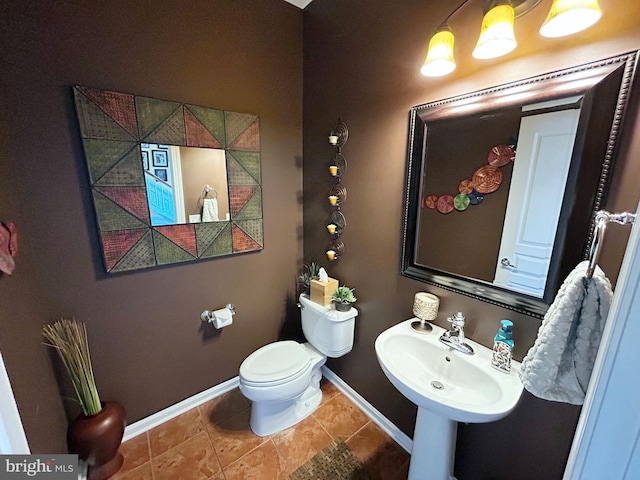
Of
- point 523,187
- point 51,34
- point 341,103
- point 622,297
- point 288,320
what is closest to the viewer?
point 622,297

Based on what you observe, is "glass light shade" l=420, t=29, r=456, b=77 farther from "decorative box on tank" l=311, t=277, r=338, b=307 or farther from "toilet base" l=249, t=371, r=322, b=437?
"toilet base" l=249, t=371, r=322, b=437

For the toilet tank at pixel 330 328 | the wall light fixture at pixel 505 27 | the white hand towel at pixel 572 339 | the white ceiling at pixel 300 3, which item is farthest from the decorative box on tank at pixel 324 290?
the white ceiling at pixel 300 3

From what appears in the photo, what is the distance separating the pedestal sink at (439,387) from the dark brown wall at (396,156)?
0.14 metres

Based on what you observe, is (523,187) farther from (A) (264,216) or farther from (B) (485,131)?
(A) (264,216)

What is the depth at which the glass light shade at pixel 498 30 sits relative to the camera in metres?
0.80

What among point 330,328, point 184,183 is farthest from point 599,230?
point 184,183

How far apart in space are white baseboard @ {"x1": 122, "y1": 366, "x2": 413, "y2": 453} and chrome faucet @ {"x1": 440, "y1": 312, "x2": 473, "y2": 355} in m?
0.76

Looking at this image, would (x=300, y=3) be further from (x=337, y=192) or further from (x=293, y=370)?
Result: (x=293, y=370)

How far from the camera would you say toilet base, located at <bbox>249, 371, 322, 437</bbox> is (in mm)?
1582

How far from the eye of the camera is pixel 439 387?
3.79ft

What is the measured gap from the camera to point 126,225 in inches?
53.2

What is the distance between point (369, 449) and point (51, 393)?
64.9 inches

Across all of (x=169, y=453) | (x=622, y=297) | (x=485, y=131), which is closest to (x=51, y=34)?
(x=485, y=131)

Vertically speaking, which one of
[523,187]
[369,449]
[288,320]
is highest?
[523,187]
